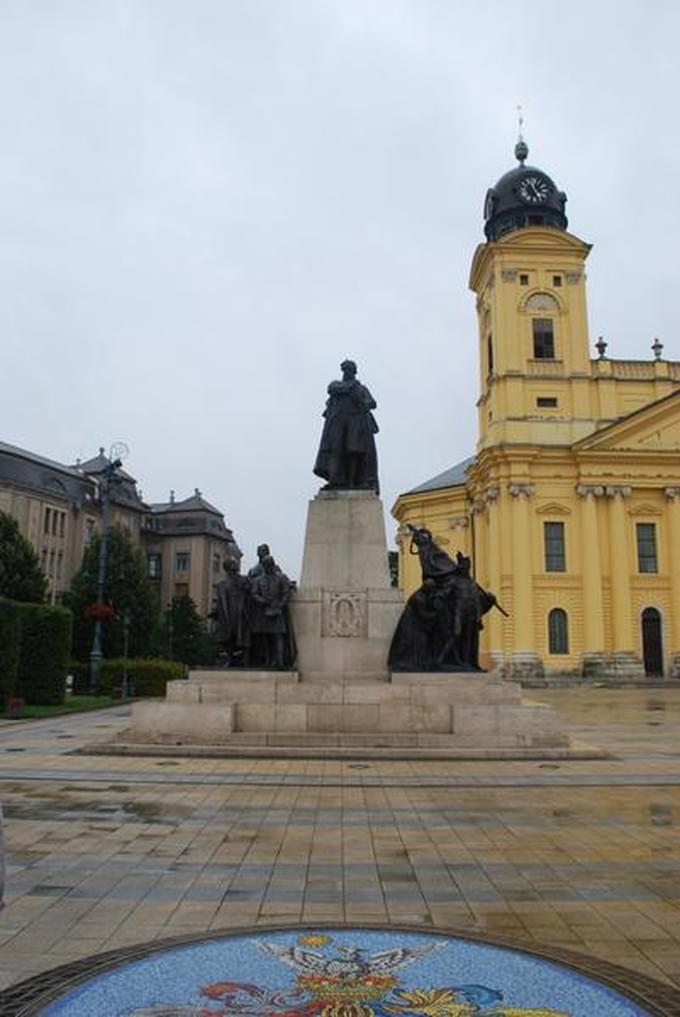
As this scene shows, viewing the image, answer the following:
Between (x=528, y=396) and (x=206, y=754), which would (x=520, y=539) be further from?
(x=206, y=754)

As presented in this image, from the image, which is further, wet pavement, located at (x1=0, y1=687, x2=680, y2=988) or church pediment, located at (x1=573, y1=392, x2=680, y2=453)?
church pediment, located at (x1=573, y1=392, x2=680, y2=453)

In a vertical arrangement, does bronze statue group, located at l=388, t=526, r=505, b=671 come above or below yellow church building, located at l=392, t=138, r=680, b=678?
below

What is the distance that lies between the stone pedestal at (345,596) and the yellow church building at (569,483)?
34.9 m

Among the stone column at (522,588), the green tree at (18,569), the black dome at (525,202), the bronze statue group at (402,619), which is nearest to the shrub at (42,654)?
the bronze statue group at (402,619)

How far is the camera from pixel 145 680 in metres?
38.5

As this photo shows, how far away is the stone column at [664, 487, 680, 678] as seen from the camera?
51.6 meters

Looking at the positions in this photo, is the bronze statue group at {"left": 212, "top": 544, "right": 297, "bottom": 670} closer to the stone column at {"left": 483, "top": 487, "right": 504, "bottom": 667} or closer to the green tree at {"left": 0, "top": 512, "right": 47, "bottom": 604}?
the green tree at {"left": 0, "top": 512, "right": 47, "bottom": 604}

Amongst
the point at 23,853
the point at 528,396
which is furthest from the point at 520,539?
the point at 23,853

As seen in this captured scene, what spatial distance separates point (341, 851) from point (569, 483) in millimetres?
48060

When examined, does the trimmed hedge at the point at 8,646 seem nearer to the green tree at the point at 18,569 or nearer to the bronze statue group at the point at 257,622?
the bronze statue group at the point at 257,622

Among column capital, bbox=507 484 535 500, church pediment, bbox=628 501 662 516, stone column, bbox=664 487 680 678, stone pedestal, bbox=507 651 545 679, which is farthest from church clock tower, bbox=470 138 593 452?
stone pedestal, bbox=507 651 545 679

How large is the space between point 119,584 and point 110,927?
4553cm

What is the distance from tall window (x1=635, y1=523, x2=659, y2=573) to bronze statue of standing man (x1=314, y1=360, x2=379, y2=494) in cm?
3922

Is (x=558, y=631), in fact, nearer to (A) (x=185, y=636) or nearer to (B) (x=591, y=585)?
(B) (x=591, y=585)
